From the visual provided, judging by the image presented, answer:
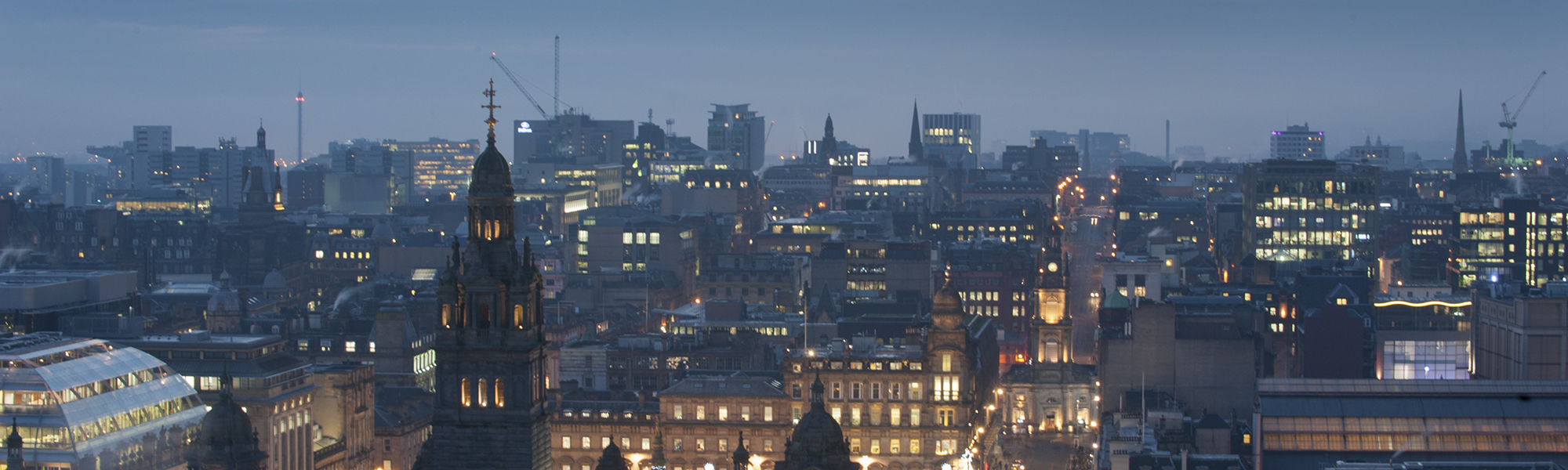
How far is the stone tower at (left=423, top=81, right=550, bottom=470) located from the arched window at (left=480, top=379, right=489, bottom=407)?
0.12 feet

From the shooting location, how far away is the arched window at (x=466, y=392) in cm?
9012

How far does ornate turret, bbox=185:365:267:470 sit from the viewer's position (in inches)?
3674

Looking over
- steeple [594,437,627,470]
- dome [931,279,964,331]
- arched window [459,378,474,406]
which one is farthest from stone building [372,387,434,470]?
arched window [459,378,474,406]

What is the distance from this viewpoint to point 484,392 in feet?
296

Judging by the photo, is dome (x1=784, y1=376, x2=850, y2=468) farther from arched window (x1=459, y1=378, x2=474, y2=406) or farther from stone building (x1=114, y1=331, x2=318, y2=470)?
stone building (x1=114, y1=331, x2=318, y2=470)

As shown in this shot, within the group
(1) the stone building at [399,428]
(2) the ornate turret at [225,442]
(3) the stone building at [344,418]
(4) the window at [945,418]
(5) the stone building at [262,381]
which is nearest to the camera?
(2) the ornate turret at [225,442]

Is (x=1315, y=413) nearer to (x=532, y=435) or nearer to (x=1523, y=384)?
(x=1523, y=384)

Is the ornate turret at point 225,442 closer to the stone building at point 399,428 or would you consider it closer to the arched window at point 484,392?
the arched window at point 484,392

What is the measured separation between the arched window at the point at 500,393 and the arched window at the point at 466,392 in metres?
1.25

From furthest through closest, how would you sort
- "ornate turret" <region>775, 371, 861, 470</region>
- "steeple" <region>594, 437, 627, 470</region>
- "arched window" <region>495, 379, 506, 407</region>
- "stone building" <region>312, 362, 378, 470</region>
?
"stone building" <region>312, 362, 378, 470</region>
"ornate turret" <region>775, 371, 861, 470</region>
"steeple" <region>594, 437, 627, 470</region>
"arched window" <region>495, 379, 506, 407</region>

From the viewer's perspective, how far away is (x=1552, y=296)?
173 m

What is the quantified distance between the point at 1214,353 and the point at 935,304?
26448 mm

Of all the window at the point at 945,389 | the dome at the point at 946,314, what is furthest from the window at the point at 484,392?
the dome at the point at 946,314

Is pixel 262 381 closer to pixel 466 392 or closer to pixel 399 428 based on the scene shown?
pixel 399 428
